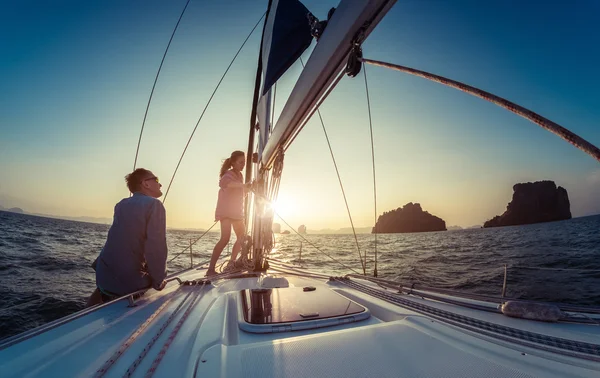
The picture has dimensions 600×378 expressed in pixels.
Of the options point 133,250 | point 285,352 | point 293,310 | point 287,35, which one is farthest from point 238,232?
point 285,352

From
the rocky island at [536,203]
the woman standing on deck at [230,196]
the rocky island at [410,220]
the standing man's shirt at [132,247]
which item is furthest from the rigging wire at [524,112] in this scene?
the rocky island at [410,220]

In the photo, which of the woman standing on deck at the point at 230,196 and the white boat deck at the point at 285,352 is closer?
the white boat deck at the point at 285,352

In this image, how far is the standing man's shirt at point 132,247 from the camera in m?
1.56

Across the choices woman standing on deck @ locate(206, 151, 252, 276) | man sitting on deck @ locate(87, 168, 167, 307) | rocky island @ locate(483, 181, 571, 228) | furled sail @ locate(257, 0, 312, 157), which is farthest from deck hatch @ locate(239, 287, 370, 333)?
rocky island @ locate(483, 181, 571, 228)

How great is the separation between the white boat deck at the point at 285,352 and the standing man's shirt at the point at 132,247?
47 cm

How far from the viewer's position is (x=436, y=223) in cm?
6200

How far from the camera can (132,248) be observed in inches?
62.4

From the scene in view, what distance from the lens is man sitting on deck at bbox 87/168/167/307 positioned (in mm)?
1553

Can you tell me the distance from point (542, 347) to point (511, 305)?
515mm

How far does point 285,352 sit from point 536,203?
65132mm

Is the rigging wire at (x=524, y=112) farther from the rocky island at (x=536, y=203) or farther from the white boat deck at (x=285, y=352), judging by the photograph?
the rocky island at (x=536, y=203)

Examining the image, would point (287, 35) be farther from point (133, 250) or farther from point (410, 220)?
point (410, 220)

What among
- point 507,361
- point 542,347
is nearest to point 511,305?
point 542,347

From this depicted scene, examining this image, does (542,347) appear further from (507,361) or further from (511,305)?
(511,305)
